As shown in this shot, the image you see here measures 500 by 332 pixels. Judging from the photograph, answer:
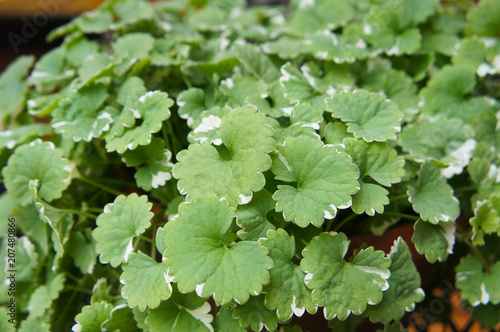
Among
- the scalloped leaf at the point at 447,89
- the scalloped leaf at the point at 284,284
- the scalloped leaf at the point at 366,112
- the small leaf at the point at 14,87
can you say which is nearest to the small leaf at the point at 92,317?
the scalloped leaf at the point at 284,284

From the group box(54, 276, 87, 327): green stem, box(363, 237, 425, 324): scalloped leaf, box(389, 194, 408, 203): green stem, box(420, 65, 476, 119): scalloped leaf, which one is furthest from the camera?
box(420, 65, 476, 119): scalloped leaf

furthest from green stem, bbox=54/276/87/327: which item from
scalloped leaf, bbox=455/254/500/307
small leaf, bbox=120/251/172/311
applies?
scalloped leaf, bbox=455/254/500/307

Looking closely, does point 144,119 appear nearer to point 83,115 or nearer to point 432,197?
point 83,115

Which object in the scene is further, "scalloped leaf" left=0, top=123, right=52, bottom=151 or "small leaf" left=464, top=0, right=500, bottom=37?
"small leaf" left=464, top=0, right=500, bottom=37

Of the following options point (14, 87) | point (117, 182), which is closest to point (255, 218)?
point (117, 182)

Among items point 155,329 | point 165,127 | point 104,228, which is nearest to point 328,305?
point 155,329

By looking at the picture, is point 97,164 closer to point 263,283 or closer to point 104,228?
point 104,228

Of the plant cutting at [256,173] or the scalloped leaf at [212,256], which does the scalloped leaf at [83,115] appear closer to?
the plant cutting at [256,173]

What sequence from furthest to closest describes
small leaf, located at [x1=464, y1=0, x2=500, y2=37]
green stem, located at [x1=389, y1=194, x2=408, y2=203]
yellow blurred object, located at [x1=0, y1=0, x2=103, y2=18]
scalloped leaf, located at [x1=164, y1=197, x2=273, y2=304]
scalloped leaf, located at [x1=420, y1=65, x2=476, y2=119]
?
yellow blurred object, located at [x1=0, y1=0, x2=103, y2=18] → small leaf, located at [x1=464, y1=0, x2=500, y2=37] → scalloped leaf, located at [x1=420, y1=65, x2=476, y2=119] → green stem, located at [x1=389, y1=194, x2=408, y2=203] → scalloped leaf, located at [x1=164, y1=197, x2=273, y2=304]

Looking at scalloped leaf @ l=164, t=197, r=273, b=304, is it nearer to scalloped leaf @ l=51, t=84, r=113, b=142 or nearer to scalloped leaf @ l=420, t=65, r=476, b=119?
scalloped leaf @ l=51, t=84, r=113, b=142
